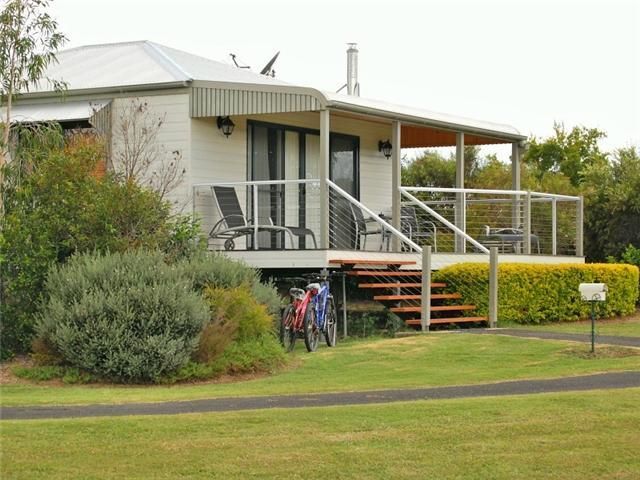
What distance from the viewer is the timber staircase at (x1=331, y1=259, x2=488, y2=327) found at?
58.5ft

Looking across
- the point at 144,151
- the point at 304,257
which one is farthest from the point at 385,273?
the point at 144,151

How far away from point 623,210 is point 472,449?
1766cm

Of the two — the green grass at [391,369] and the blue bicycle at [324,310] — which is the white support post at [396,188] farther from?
the green grass at [391,369]

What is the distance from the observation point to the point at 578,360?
45.6ft

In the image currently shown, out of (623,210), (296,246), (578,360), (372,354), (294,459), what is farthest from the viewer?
(623,210)

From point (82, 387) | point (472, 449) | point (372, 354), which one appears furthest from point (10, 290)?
point (472, 449)

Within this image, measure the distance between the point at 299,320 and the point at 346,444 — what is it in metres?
6.74

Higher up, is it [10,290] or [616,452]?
[10,290]

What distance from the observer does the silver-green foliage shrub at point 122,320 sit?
13.2 metres

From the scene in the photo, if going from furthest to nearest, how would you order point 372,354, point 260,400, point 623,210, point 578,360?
1. point 623,210
2. point 372,354
3. point 578,360
4. point 260,400

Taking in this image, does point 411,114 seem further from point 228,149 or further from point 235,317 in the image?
point 235,317

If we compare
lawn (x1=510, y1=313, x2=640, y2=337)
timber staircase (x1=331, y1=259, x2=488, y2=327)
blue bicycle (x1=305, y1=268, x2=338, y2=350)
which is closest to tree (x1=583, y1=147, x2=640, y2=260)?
lawn (x1=510, y1=313, x2=640, y2=337)

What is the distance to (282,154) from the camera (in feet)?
68.8

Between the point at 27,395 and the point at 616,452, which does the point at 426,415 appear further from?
the point at 27,395
